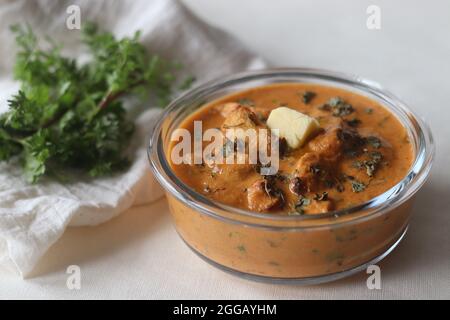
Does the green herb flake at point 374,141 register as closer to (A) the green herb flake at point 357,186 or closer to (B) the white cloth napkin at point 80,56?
(A) the green herb flake at point 357,186

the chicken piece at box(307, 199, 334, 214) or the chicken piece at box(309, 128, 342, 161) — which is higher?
the chicken piece at box(309, 128, 342, 161)

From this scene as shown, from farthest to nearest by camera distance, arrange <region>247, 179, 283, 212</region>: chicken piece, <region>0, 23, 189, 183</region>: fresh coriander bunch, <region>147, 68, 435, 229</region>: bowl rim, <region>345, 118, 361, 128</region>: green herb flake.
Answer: <region>0, 23, 189, 183</region>: fresh coriander bunch < <region>345, 118, 361, 128</region>: green herb flake < <region>247, 179, 283, 212</region>: chicken piece < <region>147, 68, 435, 229</region>: bowl rim

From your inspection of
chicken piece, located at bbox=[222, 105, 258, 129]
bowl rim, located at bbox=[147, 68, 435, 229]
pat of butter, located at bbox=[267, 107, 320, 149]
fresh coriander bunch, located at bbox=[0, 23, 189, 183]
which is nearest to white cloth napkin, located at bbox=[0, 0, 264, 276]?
fresh coriander bunch, located at bbox=[0, 23, 189, 183]

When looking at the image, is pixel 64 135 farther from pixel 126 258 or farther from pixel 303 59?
pixel 303 59

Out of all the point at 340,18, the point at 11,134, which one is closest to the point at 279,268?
the point at 11,134

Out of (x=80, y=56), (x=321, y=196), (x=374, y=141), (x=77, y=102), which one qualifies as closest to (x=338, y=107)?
(x=374, y=141)

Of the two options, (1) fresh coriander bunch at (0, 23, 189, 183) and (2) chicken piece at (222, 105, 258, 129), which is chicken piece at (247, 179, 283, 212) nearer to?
(2) chicken piece at (222, 105, 258, 129)
